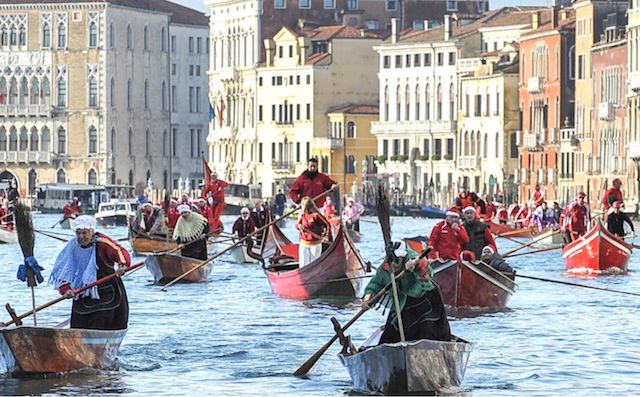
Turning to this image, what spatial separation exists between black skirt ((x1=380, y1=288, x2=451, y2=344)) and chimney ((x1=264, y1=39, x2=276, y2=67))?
329ft

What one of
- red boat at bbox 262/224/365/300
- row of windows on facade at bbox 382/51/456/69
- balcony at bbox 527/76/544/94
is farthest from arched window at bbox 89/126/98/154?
red boat at bbox 262/224/365/300

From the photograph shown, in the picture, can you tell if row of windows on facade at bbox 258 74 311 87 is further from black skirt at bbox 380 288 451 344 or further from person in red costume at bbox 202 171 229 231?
black skirt at bbox 380 288 451 344

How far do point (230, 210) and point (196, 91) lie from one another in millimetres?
30941

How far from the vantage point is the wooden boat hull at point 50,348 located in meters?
20.2

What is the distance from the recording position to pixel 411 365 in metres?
18.6

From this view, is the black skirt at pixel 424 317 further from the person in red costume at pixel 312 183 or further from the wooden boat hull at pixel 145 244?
the wooden boat hull at pixel 145 244

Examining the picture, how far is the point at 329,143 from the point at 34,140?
18.4 metres

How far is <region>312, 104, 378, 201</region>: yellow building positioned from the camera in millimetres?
113188

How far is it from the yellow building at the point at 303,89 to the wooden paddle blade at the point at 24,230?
301ft

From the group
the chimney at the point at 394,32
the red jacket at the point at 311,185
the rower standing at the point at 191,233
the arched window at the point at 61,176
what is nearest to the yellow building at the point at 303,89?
the chimney at the point at 394,32

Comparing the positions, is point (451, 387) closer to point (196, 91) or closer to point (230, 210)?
point (230, 210)

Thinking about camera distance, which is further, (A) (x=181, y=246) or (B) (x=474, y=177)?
(B) (x=474, y=177)

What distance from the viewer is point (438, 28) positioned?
110625mm

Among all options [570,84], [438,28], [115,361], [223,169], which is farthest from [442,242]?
[223,169]
